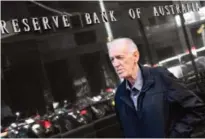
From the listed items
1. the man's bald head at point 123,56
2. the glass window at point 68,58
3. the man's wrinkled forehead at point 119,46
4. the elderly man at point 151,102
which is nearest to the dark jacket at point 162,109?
the elderly man at point 151,102

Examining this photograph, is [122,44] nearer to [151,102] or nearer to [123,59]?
[123,59]

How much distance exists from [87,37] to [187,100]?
2754 millimetres

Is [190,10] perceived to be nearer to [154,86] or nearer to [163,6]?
[163,6]

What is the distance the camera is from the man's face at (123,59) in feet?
9.63

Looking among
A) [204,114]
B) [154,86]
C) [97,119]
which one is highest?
[154,86]

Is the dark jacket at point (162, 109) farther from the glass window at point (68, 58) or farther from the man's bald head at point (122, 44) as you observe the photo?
the glass window at point (68, 58)

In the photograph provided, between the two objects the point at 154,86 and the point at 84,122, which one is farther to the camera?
the point at 84,122

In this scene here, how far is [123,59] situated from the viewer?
116 inches

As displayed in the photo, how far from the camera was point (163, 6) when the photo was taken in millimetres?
6230

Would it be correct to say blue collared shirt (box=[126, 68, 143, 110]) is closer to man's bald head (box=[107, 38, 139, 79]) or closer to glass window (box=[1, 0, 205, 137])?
man's bald head (box=[107, 38, 139, 79])

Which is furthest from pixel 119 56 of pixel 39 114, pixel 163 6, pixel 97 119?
pixel 163 6

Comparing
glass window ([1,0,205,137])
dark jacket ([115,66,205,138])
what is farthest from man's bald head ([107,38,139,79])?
glass window ([1,0,205,137])

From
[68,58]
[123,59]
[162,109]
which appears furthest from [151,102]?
[68,58]

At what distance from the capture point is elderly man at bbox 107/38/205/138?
9.18 feet
